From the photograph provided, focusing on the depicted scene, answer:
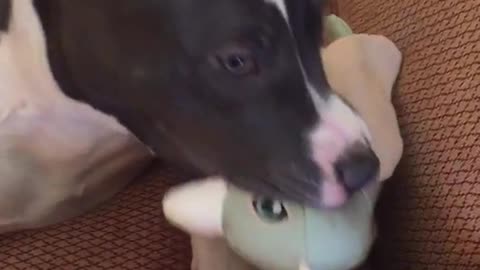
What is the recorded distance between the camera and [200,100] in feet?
3.58

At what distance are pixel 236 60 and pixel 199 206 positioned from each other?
15cm

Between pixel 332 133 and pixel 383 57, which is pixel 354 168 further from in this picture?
pixel 383 57

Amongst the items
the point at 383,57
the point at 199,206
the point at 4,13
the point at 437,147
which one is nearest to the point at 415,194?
the point at 437,147

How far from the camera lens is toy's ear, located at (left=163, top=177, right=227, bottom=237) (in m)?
1.08

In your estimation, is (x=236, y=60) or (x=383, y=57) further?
(x=383, y=57)

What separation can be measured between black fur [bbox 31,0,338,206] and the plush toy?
22 mm

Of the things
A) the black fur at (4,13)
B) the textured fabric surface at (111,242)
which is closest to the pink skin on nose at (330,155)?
the textured fabric surface at (111,242)

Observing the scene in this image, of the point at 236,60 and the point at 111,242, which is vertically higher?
the point at 236,60

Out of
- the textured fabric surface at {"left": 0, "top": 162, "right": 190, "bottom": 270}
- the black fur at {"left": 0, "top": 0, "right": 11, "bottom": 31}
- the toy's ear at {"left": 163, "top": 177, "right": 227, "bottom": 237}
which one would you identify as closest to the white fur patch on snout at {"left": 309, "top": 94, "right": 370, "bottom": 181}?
the toy's ear at {"left": 163, "top": 177, "right": 227, "bottom": 237}

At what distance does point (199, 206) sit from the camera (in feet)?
3.54

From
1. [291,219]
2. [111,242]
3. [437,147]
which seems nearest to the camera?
[291,219]

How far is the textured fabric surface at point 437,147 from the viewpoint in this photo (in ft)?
3.75

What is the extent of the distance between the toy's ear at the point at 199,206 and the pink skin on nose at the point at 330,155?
103 millimetres

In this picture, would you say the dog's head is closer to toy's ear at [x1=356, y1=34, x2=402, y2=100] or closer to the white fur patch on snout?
the white fur patch on snout
